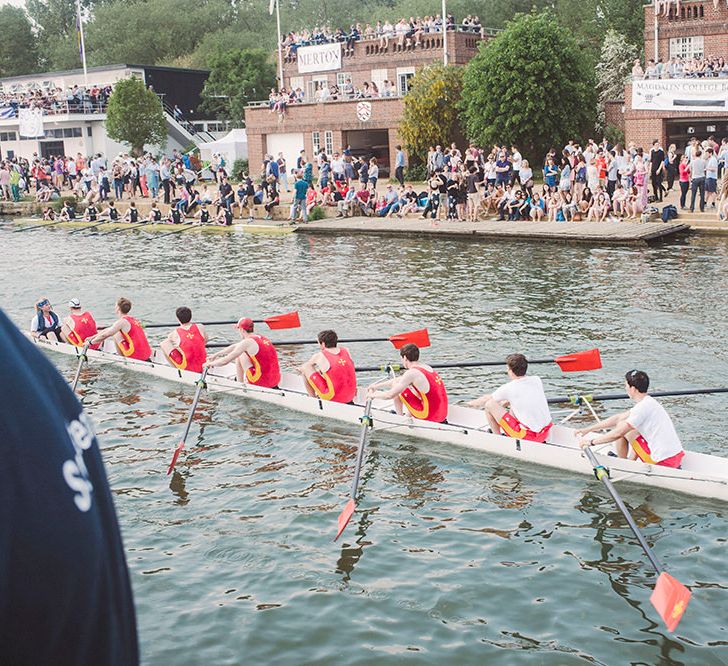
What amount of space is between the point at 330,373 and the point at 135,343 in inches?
220

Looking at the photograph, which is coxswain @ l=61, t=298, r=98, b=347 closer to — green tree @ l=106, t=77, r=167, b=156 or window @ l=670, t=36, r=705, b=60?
window @ l=670, t=36, r=705, b=60

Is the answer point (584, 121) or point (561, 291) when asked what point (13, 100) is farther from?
point (561, 291)

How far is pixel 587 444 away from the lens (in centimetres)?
1134

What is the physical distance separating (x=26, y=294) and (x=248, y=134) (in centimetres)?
2456

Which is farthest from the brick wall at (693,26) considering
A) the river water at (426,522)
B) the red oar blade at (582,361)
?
the red oar blade at (582,361)

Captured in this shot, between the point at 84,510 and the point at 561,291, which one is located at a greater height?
the point at 84,510

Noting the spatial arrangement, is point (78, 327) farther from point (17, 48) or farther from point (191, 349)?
point (17, 48)

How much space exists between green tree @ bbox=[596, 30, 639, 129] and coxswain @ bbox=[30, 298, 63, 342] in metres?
30.9

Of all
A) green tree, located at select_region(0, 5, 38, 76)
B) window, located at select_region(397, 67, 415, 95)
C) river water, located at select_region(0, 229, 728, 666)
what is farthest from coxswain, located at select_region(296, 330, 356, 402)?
green tree, located at select_region(0, 5, 38, 76)

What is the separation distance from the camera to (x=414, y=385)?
13430 millimetres

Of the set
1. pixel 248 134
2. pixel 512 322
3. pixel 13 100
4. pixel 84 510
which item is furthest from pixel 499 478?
pixel 13 100

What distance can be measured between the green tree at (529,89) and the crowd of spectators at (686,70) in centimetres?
320

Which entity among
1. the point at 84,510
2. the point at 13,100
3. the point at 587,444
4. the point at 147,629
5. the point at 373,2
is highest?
the point at 373,2

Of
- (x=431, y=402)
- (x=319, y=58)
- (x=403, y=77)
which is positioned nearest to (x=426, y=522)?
(x=431, y=402)
